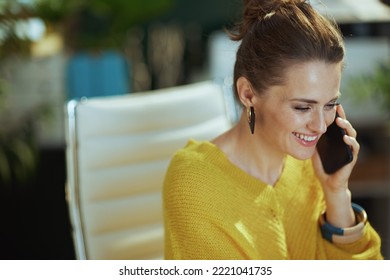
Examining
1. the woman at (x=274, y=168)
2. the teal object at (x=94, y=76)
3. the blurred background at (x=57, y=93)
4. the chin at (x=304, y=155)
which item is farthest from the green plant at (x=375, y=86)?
the teal object at (x=94, y=76)

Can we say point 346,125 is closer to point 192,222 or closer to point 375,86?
point 192,222

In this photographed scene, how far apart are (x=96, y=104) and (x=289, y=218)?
54cm

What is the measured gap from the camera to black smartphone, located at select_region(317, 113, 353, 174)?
3.64 feet

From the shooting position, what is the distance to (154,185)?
1635mm

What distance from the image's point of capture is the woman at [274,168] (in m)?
1.02

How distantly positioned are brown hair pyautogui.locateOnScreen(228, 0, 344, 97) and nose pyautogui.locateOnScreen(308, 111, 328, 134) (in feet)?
0.24

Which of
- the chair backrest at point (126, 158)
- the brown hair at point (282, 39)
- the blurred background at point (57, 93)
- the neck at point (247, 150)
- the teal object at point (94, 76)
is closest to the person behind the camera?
the brown hair at point (282, 39)

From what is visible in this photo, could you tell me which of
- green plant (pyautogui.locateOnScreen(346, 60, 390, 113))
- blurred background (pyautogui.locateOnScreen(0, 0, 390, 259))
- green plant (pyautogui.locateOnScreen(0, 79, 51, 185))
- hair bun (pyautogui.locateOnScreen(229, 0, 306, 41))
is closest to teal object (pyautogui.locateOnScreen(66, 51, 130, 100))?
blurred background (pyautogui.locateOnScreen(0, 0, 390, 259))

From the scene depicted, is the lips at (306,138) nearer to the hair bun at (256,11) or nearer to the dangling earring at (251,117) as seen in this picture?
the dangling earring at (251,117)

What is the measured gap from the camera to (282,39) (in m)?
1.02

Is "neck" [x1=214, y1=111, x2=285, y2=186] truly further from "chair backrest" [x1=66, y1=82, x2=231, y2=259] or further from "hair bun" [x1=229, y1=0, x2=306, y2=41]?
"chair backrest" [x1=66, y1=82, x2=231, y2=259]

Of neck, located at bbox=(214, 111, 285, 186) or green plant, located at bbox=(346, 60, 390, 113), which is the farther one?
green plant, located at bbox=(346, 60, 390, 113)
